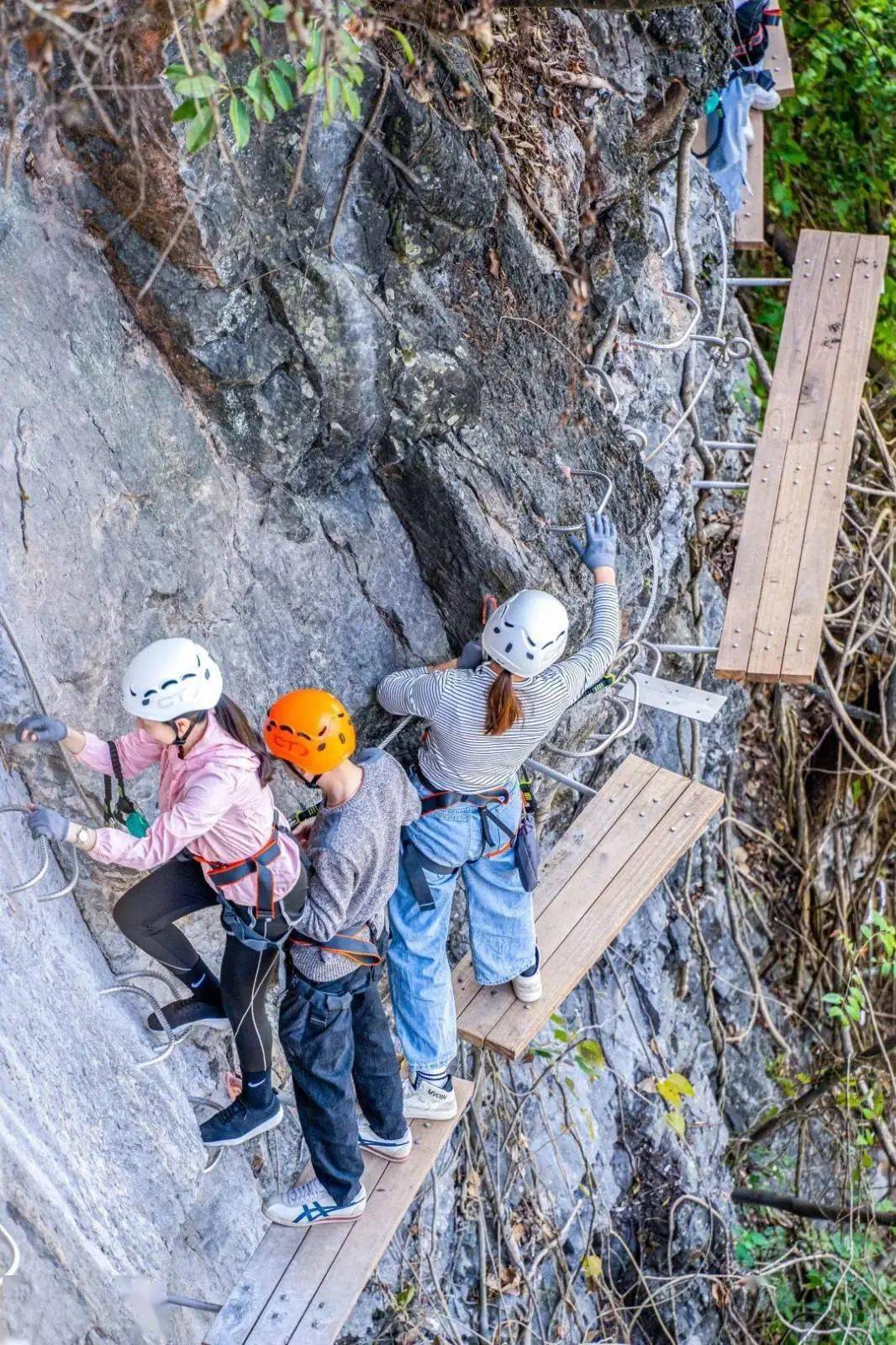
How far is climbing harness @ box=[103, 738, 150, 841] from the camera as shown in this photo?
3.18 metres

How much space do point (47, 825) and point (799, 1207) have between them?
5233 millimetres

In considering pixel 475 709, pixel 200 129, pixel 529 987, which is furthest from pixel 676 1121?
pixel 200 129

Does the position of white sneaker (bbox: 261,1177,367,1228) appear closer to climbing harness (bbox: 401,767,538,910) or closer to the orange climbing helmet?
climbing harness (bbox: 401,767,538,910)

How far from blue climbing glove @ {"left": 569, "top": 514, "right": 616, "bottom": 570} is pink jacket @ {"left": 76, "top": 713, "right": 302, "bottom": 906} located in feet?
4.84

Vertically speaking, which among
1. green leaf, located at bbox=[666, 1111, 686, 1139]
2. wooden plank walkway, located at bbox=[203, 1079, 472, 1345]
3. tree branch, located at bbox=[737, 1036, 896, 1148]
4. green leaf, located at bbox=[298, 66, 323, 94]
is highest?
green leaf, located at bbox=[298, 66, 323, 94]

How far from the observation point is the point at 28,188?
3299mm

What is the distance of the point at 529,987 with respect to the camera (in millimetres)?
4254

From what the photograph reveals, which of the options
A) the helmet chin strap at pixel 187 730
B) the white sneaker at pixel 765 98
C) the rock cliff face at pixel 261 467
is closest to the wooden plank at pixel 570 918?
the rock cliff face at pixel 261 467

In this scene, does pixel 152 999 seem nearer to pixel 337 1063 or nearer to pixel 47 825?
pixel 337 1063

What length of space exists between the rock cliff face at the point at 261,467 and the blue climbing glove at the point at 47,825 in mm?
299

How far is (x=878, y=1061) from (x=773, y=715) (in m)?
1.91

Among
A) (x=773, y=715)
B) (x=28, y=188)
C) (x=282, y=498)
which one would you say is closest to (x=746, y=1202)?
(x=773, y=715)

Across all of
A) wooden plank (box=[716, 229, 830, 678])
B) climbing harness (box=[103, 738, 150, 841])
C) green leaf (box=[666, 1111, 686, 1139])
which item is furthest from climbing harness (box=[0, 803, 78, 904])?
green leaf (box=[666, 1111, 686, 1139])

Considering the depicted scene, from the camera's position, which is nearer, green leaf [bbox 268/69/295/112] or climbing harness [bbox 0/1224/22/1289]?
climbing harness [bbox 0/1224/22/1289]
